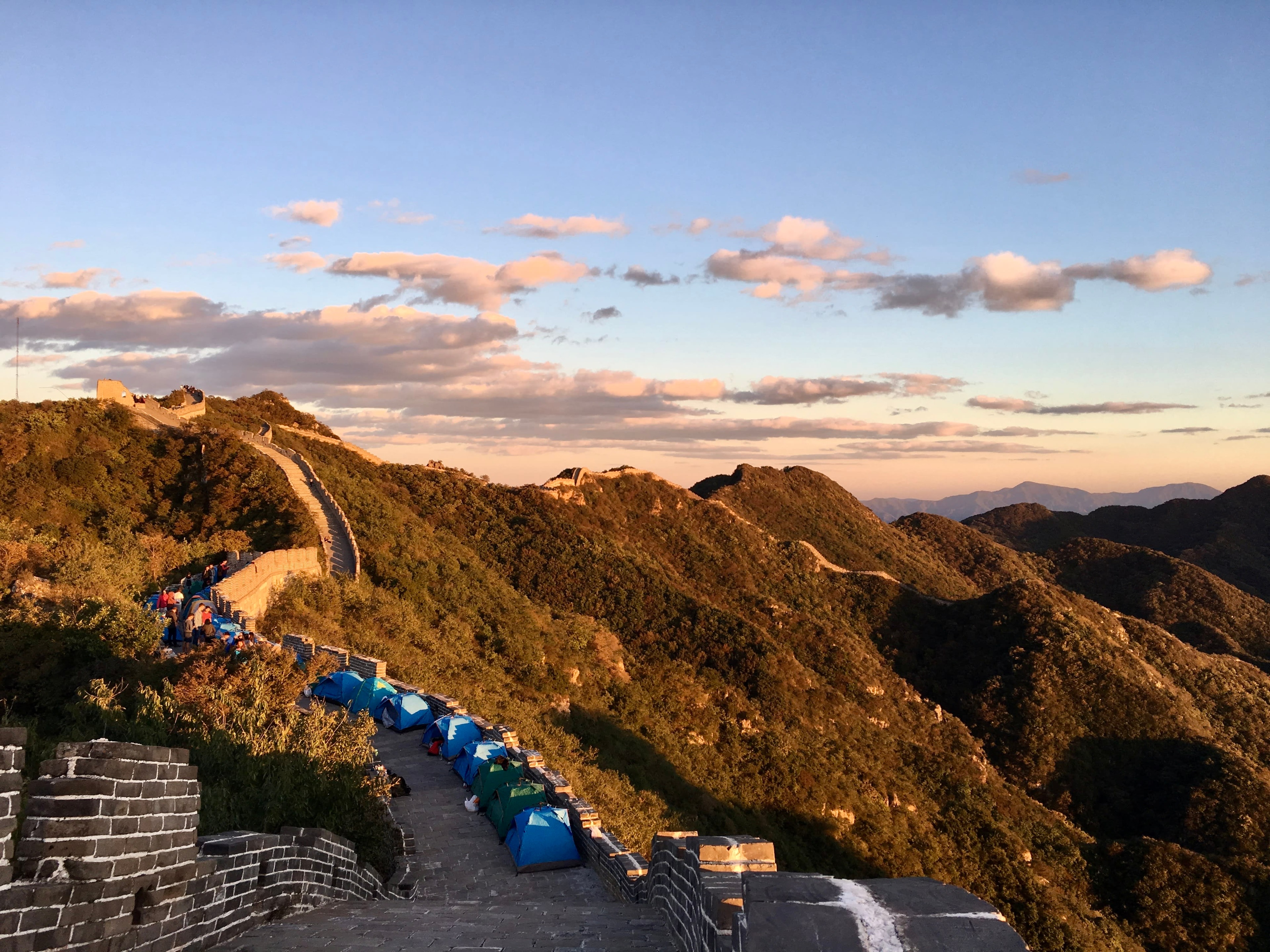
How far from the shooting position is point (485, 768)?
13109 mm

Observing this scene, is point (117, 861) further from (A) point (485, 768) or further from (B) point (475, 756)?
(B) point (475, 756)

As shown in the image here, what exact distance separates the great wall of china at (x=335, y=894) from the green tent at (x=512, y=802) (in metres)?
1.11

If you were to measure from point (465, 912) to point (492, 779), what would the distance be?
17.4 ft

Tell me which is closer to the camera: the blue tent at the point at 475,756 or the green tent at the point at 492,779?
the green tent at the point at 492,779

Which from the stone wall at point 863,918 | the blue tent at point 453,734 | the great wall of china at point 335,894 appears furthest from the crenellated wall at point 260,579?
the stone wall at point 863,918

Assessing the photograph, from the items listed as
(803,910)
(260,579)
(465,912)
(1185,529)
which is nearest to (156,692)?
(465,912)

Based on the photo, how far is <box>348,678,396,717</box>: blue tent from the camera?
1712 centimetres

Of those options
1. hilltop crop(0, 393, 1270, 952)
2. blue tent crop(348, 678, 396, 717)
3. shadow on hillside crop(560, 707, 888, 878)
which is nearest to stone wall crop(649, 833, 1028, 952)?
hilltop crop(0, 393, 1270, 952)

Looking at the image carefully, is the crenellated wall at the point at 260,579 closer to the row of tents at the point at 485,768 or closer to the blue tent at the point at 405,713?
the row of tents at the point at 485,768

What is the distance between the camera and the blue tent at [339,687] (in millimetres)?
17469

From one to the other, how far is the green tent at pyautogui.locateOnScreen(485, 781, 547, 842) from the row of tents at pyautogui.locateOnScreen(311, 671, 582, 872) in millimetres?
10

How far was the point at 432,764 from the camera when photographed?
49.3 feet

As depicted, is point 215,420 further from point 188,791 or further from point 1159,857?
point 1159,857

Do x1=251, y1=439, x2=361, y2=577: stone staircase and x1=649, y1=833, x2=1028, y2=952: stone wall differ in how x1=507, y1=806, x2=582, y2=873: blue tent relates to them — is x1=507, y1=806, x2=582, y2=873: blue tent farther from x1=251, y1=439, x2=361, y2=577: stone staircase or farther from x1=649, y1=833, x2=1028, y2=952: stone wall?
x1=251, y1=439, x2=361, y2=577: stone staircase
